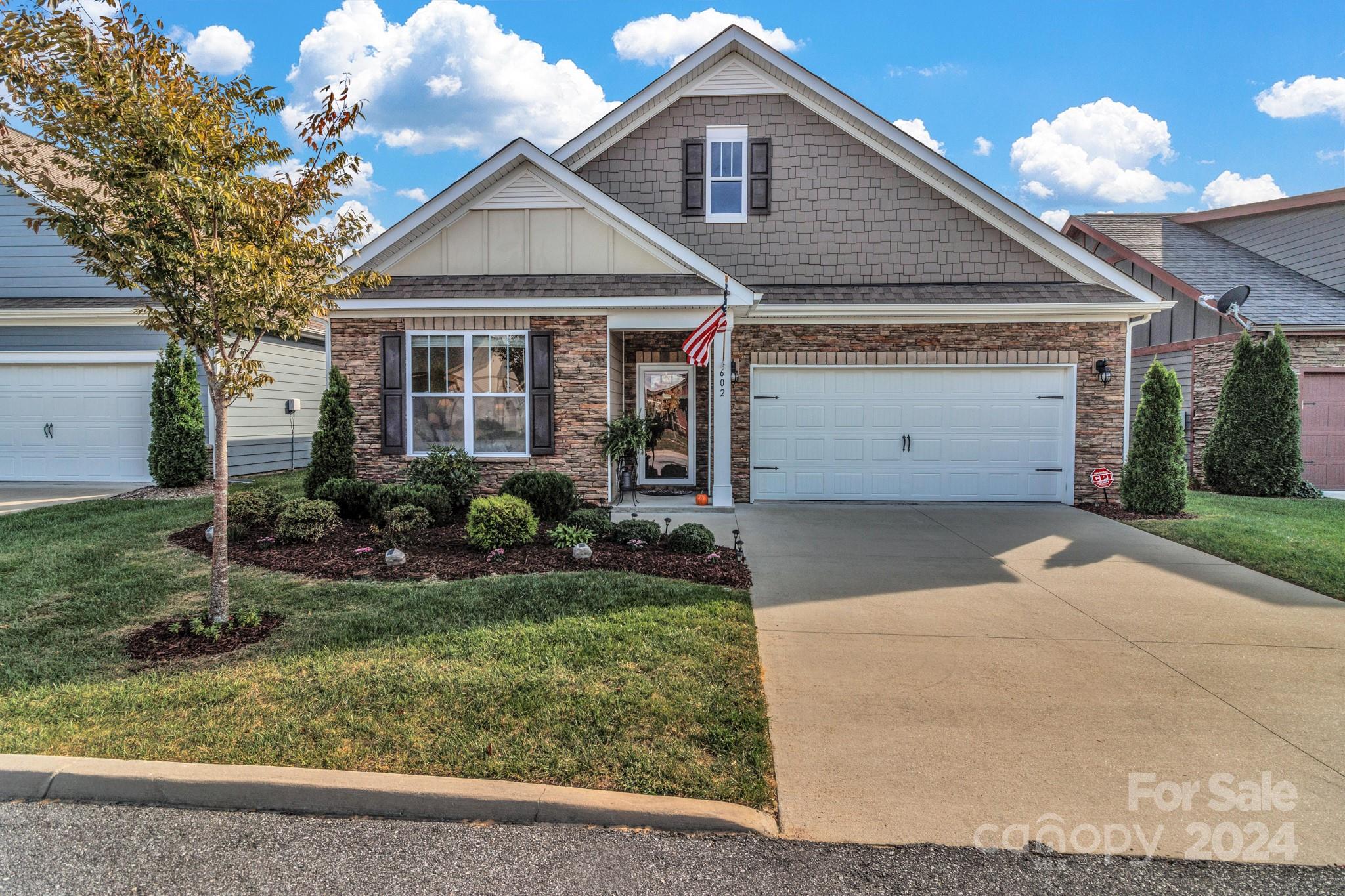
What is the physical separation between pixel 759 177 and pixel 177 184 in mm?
8931

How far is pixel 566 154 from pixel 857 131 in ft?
15.6

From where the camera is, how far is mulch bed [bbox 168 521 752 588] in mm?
6449

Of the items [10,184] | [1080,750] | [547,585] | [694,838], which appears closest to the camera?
[694,838]

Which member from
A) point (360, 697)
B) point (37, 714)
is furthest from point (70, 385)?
point (360, 697)

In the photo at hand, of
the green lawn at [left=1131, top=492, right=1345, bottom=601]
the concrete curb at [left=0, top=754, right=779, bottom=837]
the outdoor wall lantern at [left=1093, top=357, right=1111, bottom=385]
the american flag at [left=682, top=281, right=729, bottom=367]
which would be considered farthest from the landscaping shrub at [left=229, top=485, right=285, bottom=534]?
the outdoor wall lantern at [left=1093, top=357, right=1111, bottom=385]

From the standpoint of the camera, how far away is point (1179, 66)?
41.9ft

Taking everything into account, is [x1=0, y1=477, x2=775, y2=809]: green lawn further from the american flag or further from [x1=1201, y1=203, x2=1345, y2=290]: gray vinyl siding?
[x1=1201, y1=203, x2=1345, y2=290]: gray vinyl siding

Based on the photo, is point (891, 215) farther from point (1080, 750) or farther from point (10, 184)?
point (10, 184)

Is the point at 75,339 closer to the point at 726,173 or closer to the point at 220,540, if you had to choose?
the point at 220,540

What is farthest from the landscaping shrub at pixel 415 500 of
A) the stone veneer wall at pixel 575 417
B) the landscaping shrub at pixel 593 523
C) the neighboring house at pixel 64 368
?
the neighboring house at pixel 64 368

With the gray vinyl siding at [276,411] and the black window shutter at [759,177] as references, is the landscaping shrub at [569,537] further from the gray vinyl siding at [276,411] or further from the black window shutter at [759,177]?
the gray vinyl siding at [276,411]

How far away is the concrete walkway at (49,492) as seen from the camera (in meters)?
10.6

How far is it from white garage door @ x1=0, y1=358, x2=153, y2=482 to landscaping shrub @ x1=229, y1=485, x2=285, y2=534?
6.45m

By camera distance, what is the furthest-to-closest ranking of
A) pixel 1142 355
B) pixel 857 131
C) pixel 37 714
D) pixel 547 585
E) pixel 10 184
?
pixel 1142 355 < pixel 857 131 < pixel 547 585 < pixel 10 184 < pixel 37 714
